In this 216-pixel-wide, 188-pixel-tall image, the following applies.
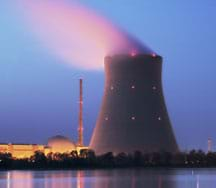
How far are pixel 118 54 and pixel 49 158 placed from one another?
711 inches

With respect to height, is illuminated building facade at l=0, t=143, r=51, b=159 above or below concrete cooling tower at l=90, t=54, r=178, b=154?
below

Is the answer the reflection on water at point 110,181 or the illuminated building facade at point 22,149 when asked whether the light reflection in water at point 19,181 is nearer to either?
the reflection on water at point 110,181

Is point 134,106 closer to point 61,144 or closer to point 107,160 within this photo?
point 107,160

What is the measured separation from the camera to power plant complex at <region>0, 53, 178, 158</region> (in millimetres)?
45031

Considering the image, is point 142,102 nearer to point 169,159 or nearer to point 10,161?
point 169,159

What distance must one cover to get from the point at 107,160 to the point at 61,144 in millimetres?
9733

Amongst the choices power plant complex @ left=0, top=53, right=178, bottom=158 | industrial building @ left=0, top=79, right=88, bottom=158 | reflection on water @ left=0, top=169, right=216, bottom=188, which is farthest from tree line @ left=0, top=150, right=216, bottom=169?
reflection on water @ left=0, top=169, right=216, bottom=188

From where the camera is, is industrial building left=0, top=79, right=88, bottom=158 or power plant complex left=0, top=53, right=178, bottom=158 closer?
power plant complex left=0, top=53, right=178, bottom=158

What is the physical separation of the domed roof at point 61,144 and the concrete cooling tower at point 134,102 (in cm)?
1577

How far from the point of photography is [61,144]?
63812 mm

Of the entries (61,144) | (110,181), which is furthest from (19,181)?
(61,144)

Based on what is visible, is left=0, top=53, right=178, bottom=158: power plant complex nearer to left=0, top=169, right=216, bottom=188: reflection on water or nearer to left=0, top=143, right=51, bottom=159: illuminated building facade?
left=0, top=169, right=216, bottom=188: reflection on water

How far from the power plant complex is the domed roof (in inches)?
583

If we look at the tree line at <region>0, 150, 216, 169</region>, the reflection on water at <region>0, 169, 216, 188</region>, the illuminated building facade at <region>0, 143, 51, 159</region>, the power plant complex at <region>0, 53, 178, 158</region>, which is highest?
the power plant complex at <region>0, 53, 178, 158</region>
